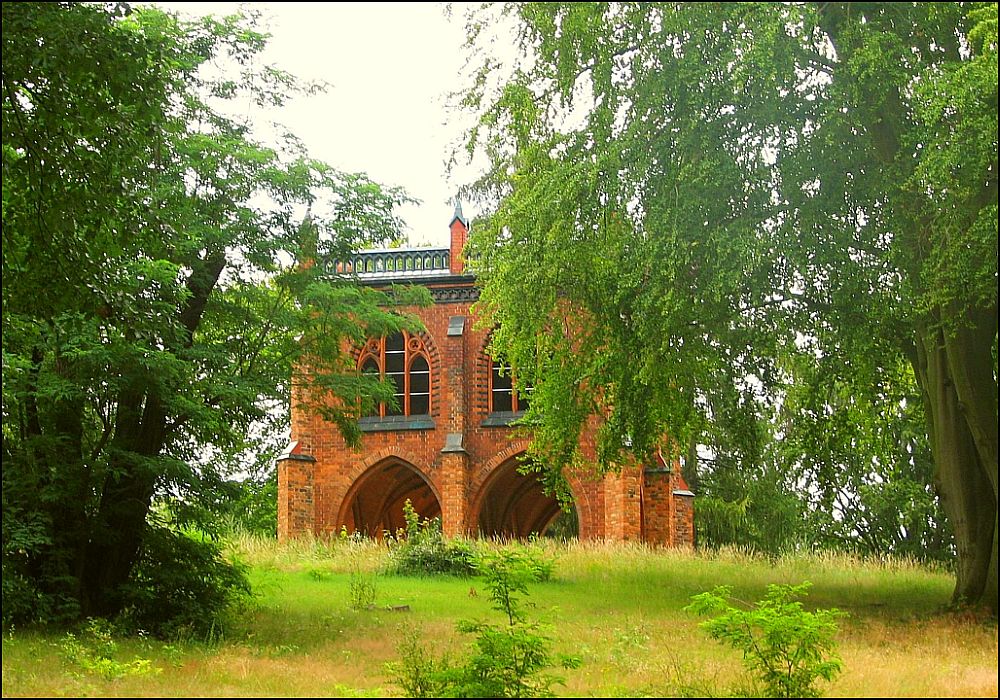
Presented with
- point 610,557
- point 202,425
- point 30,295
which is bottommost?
point 610,557

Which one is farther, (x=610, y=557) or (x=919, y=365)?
(x=610, y=557)

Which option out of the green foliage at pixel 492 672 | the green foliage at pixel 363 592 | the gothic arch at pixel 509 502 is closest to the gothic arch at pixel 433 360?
the gothic arch at pixel 509 502

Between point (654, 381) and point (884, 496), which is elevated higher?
point (654, 381)

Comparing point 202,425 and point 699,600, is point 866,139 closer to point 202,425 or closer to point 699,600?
point 699,600

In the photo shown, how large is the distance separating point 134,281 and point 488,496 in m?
24.2

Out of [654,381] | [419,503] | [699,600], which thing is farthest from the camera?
[419,503]

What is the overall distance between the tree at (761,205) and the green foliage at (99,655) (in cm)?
703

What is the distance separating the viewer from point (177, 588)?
13.9m

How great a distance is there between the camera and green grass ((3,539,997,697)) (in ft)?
34.1

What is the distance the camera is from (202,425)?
1345cm

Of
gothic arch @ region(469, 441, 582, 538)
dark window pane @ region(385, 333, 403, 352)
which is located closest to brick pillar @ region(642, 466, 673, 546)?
gothic arch @ region(469, 441, 582, 538)

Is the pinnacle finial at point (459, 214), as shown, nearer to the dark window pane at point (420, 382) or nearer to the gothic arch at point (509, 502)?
the dark window pane at point (420, 382)

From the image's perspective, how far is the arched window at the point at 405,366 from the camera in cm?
3391

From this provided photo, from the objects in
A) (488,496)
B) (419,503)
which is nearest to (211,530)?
(488,496)
